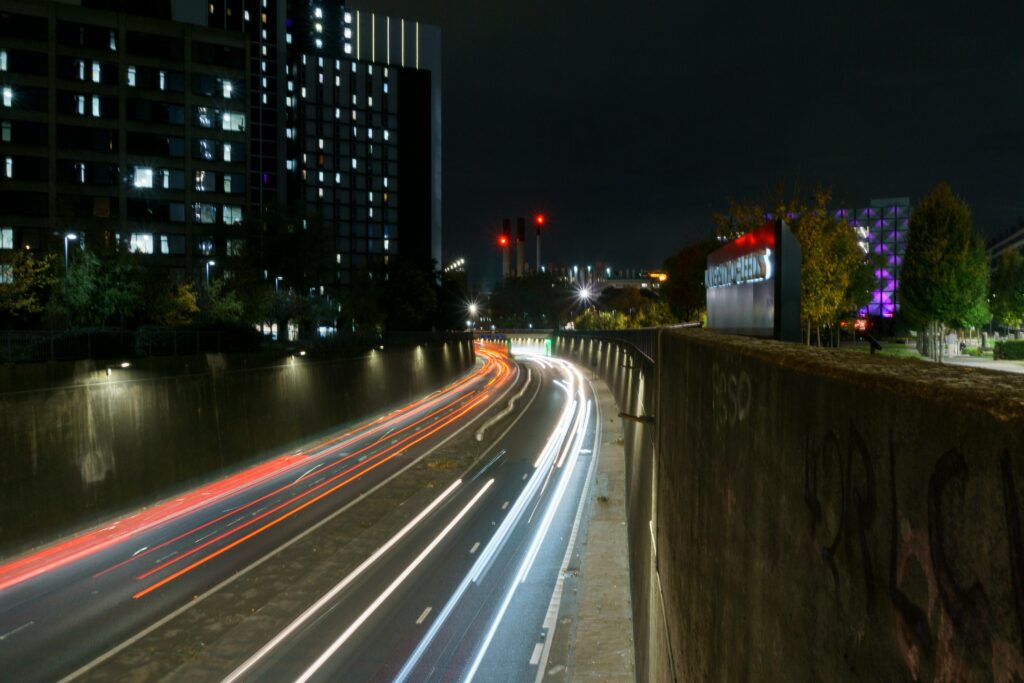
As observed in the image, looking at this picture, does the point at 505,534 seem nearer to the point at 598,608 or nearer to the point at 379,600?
the point at 379,600

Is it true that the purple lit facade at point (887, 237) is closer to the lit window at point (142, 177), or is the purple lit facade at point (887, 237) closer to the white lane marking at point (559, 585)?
the white lane marking at point (559, 585)

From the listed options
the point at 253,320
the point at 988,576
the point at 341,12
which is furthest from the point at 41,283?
the point at 341,12

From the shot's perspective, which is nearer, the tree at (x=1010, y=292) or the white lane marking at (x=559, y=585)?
the white lane marking at (x=559, y=585)

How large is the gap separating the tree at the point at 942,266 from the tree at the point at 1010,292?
12.1 metres

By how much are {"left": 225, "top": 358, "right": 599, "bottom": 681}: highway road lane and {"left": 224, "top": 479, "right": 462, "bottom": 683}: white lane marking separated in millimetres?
39

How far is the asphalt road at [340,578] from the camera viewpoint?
15109mm

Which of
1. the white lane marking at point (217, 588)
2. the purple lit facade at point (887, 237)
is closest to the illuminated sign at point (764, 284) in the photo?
the white lane marking at point (217, 588)

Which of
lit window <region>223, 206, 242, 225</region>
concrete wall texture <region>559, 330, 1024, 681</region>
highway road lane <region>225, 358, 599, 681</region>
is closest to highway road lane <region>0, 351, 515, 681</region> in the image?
highway road lane <region>225, 358, 599, 681</region>

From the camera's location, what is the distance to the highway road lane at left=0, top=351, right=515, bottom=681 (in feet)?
52.5

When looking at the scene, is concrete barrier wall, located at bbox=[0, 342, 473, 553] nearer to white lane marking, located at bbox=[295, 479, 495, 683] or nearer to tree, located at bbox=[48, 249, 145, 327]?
white lane marking, located at bbox=[295, 479, 495, 683]

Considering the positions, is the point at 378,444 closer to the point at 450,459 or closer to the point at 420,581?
the point at 450,459

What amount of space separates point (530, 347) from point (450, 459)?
82.3 meters

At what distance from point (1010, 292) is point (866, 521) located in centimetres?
6560

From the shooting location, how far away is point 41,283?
4434 cm
